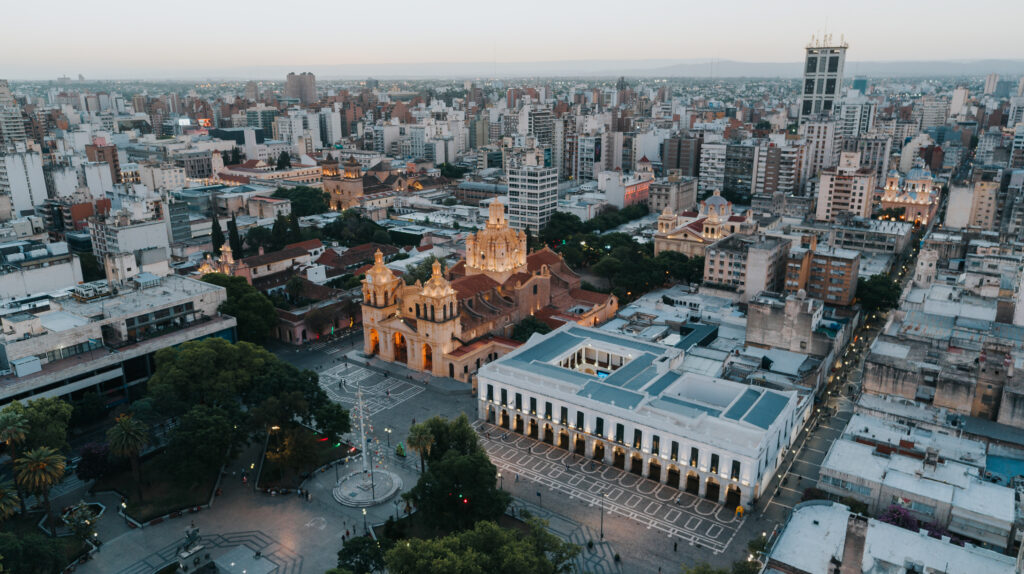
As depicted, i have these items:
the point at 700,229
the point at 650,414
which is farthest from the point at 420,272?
the point at 700,229

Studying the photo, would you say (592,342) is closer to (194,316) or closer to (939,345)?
(939,345)

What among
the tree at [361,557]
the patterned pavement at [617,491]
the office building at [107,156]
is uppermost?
the office building at [107,156]

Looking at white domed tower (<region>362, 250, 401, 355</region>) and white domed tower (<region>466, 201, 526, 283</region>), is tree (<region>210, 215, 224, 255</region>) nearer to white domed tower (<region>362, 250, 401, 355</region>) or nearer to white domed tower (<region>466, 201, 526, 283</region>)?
white domed tower (<region>362, 250, 401, 355</region>)

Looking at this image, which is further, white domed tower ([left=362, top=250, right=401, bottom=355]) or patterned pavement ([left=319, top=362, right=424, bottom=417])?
white domed tower ([left=362, top=250, right=401, bottom=355])

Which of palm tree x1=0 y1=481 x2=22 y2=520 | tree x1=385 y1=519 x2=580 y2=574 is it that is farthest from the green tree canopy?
tree x1=385 y1=519 x2=580 y2=574

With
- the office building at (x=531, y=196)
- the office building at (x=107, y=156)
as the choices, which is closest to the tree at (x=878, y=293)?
the office building at (x=531, y=196)

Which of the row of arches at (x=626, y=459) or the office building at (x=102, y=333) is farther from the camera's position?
the office building at (x=102, y=333)

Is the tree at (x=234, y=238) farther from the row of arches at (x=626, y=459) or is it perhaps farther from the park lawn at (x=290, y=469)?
the row of arches at (x=626, y=459)
